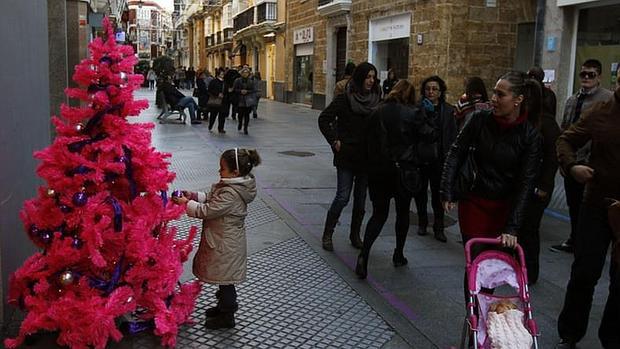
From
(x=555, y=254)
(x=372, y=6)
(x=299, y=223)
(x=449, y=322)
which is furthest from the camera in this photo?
(x=372, y=6)

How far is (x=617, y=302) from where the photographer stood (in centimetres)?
397

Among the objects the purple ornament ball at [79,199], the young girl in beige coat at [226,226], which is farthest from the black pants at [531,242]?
the purple ornament ball at [79,199]

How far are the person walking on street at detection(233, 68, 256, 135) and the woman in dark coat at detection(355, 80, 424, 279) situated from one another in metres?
11.8

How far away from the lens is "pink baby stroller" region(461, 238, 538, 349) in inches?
134

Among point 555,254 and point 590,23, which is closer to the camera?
Answer: point 555,254

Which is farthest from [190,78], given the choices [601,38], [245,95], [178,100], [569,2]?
[601,38]

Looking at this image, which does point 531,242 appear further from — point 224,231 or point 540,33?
point 540,33

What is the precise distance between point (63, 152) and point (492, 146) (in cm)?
258

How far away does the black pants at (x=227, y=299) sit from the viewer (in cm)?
435

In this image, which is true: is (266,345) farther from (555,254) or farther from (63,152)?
(555,254)

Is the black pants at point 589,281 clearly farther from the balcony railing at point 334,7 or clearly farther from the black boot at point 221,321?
the balcony railing at point 334,7

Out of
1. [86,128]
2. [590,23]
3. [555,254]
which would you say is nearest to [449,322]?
[555,254]

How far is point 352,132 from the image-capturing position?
20.8 feet

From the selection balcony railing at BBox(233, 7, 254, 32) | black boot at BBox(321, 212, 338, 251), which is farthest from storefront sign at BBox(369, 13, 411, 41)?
balcony railing at BBox(233, 7, 254, 32)
